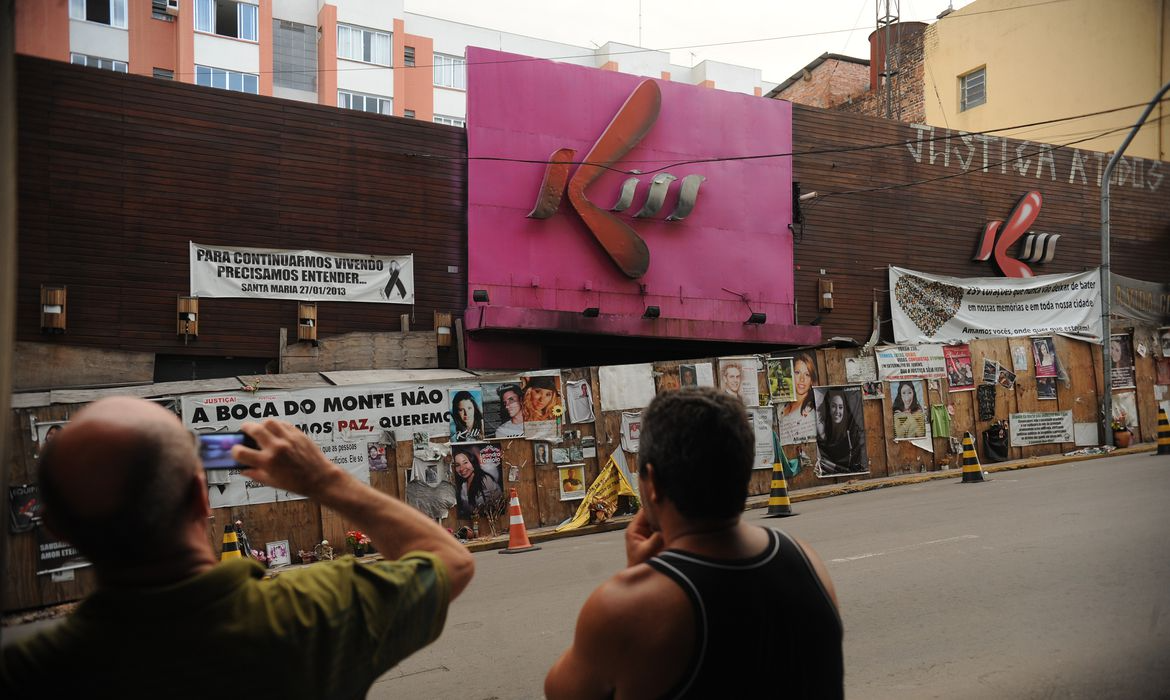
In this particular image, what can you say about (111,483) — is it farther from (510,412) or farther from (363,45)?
(363,45)

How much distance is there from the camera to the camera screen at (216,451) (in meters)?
1.91

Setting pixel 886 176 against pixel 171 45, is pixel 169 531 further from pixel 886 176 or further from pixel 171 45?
pixel 171 45

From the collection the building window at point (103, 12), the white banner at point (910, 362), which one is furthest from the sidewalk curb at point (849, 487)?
the building window at point (103, 12)

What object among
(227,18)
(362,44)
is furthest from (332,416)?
(362,44)

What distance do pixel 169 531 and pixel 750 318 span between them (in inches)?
782

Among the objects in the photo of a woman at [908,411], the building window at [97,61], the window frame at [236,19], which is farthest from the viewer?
the window frame at [236,19]

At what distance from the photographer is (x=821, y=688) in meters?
2.19

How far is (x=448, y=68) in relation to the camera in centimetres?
4712

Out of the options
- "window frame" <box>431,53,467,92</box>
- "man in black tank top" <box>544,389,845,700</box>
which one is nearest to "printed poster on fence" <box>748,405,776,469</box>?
"man in black tank top" <box>544,389,845,700</box>

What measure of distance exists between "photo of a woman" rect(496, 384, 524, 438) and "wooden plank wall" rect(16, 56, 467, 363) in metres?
3.12

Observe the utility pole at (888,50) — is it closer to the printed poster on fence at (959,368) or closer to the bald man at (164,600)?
the printed poster on fence at (959,368)

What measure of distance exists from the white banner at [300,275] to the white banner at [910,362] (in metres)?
10.2

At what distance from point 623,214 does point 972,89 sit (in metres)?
17.0

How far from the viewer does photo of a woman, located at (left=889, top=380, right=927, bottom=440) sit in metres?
19.5
